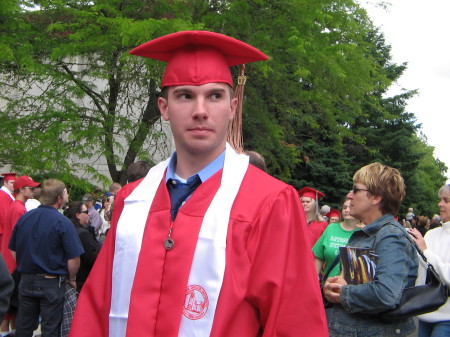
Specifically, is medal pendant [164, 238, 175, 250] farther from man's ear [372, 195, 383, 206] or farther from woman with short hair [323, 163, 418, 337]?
man's ear [372, 195, 383, 206]

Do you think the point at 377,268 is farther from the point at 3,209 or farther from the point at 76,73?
the point at 76,73

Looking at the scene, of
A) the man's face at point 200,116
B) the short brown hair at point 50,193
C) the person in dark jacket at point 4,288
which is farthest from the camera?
the short brown hair at point 50,193

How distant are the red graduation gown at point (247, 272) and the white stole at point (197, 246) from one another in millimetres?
26

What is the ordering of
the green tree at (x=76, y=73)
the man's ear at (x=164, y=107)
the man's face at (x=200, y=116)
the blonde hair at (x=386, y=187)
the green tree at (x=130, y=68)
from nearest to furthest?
the man's face at (x=200, y=116)
the man's ear at (x=164, y=107)
the blonde hair at (x=386, y=187)
the green tree at (x=76, y=73)
the green tree at (x=130, y=68)

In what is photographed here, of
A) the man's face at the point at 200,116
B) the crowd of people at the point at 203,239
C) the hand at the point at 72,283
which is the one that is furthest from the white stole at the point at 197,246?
the hand at the point at 72,283

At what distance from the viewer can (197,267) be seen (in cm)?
195

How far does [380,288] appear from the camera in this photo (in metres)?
3.12

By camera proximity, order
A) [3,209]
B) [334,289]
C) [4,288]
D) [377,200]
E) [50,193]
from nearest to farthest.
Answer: [4,288], [334,289], [377,200], [50,193], [3,209]

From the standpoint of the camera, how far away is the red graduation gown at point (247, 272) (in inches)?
74.8

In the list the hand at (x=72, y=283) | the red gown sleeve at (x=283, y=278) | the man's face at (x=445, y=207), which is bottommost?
the hand at (x=72, y=283)

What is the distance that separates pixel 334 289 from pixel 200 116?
1713 mm

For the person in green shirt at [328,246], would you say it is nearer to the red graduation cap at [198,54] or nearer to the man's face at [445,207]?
the man's face at [445,207]

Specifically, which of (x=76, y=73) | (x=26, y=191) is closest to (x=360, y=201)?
(x=26, y=191)

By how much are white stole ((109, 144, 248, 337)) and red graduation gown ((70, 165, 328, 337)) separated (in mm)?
26
